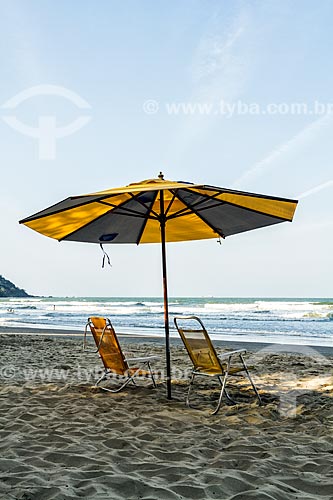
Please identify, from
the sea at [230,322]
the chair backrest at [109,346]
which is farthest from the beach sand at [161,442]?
the sea at [230,322]

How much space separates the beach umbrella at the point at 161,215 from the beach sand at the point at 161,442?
81 centimetres

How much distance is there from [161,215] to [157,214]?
77 millimetres

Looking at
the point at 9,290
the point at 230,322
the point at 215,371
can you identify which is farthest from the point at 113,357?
the point at 9,290

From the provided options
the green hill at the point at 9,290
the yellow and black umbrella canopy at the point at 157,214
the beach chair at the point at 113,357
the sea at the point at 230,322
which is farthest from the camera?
the green hill at the point at 9,290

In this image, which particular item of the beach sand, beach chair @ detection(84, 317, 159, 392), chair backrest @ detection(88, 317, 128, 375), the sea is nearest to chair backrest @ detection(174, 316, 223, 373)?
the beach sand

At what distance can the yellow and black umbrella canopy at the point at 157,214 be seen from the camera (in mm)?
4016

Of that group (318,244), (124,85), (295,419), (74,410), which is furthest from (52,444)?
(318,244)

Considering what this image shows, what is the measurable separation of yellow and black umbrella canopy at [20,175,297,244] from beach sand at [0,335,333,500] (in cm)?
179

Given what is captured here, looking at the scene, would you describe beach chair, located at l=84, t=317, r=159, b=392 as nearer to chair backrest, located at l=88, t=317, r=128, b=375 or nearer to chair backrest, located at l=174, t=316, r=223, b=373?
chair backrest, located at l=88, t=317, r=128, b=375

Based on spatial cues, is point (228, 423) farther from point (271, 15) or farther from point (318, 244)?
point (318, 244)

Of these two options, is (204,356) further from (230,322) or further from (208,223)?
(230,322)

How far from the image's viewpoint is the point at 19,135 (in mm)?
10172

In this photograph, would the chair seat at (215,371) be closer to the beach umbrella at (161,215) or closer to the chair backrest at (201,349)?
the chair backrest at (201,349)

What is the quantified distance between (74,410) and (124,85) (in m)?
5.81
